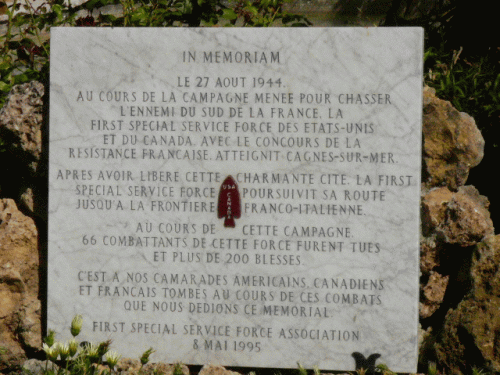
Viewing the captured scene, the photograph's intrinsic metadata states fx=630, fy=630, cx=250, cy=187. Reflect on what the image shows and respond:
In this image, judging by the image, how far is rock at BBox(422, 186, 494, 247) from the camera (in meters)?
3.85

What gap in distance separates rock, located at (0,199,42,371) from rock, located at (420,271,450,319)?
2422 millimetres

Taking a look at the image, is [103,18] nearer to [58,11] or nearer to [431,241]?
[58,11]

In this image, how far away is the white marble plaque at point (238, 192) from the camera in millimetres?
3711

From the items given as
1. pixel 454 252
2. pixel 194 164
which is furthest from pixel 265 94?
pixel 454 252

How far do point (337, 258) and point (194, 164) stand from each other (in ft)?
3.35

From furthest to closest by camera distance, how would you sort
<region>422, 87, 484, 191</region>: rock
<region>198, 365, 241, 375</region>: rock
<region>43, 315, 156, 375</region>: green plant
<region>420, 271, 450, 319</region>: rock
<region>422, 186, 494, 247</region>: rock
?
<region>422, 87, 484, 191</region>: rock → <region>420, 271, 450, 319</region>: rock → <region>422, 186, 494, 247</region>: rock → <region>198, 365, 241, 375</region>: rock → <region>43, 315, 156, 375</region>: green plant

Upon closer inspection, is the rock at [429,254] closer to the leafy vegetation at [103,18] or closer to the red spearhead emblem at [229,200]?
the red spearhead emblem at [229,200]

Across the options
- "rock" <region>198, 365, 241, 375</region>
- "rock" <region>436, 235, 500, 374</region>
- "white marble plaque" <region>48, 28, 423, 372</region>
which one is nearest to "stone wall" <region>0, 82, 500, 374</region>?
"rock" <region>436, 235, 500, 374</region>

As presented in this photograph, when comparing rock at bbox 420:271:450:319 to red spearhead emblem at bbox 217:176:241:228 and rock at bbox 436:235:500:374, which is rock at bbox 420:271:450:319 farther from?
red spearhead emblem at bbox 217:176:241:228

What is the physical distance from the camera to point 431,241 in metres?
3.95

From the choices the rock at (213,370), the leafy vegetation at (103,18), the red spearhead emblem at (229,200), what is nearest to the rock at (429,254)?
the red spearhead emblem at (229,200)

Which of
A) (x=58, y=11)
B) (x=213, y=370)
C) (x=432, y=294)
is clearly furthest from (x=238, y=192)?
(x=58, y=11)

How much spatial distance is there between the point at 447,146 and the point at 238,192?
55.5 inches

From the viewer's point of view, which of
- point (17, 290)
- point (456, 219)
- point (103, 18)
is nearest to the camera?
point (456, 219)
